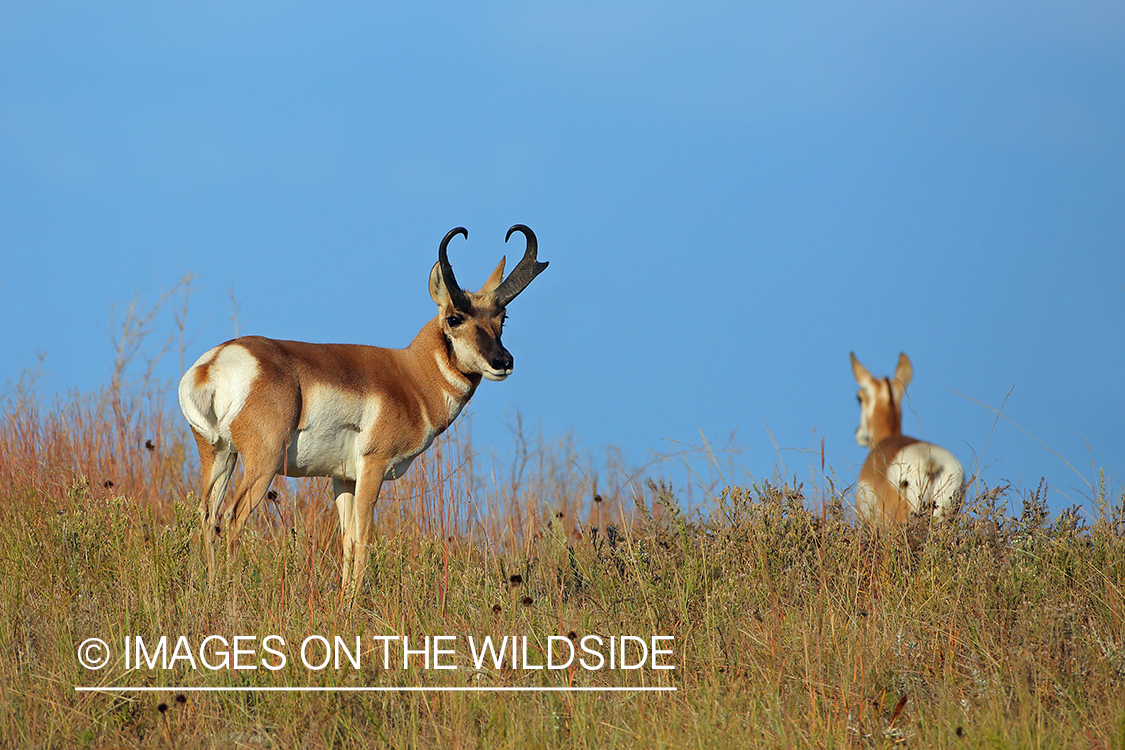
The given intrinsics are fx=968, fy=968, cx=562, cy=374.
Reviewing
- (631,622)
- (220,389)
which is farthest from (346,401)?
(631,622)

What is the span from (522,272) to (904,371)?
19.2 ft

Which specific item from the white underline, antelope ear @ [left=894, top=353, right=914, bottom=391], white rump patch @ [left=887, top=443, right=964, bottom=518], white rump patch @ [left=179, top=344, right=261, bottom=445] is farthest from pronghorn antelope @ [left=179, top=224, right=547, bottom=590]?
antelope ear @ [left=894, top=353, right=914, bottom=391]

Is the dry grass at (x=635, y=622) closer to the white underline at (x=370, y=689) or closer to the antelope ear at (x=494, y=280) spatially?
the white underline at (x=370, y=689)

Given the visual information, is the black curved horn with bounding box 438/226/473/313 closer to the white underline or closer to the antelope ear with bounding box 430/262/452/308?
the antelope ear with bounding box 430/262/452/308

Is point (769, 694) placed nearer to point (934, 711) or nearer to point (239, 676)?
point (934, 711)

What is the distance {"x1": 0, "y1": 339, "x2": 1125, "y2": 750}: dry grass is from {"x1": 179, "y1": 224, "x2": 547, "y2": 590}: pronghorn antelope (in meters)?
0.45

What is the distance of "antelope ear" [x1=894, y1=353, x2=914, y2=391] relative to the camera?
1171 cm

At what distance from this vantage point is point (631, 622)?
218 inches

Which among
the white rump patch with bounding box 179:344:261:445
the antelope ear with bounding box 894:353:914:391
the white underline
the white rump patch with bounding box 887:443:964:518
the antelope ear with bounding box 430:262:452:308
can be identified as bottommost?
the white underline

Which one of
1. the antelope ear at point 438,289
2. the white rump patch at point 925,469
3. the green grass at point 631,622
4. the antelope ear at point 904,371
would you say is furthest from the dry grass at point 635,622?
the antelope ear at point 904,371

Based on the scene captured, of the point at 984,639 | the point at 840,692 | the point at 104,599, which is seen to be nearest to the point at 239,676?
the point at 104,599

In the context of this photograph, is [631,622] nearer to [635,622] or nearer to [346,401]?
[635,622]

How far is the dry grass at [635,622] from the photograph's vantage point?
436 centimetres

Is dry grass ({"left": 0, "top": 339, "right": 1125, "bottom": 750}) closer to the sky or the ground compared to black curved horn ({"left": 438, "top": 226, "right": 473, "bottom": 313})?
closer to the ground
